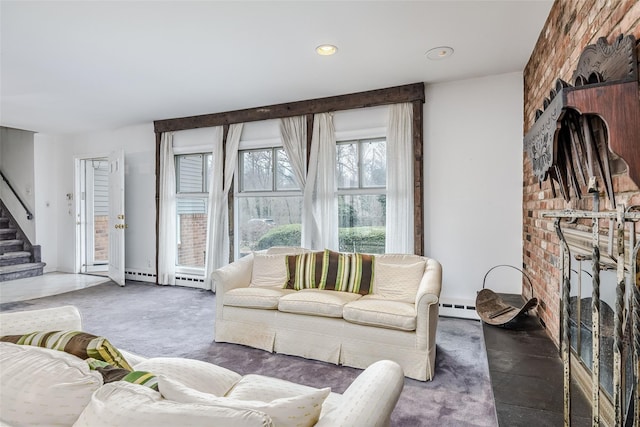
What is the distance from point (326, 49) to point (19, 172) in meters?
6.69

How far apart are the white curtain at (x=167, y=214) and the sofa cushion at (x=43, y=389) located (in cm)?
459

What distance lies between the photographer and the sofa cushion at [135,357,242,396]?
51.6 inches

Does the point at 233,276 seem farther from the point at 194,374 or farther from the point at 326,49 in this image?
the point at 326,49

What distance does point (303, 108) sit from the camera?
4.38 metres

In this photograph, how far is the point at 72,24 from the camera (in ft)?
8.32

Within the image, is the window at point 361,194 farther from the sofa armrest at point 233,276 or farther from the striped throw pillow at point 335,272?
the sofa armrest at point 233,276

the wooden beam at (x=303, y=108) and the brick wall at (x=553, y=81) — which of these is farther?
the wooden beam at (x=303, y=108)

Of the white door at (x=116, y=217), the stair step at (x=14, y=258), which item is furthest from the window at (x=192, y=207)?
the stair step at (x=14, y=258)

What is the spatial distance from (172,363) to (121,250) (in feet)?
16.0

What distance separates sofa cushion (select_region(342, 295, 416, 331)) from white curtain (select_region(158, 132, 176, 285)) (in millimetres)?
3695

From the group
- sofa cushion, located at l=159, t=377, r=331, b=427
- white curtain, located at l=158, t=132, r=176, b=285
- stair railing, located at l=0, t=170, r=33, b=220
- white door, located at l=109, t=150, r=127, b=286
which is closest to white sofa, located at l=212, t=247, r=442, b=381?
sofa cushion, located at l=159, t=377, r=331, b=427

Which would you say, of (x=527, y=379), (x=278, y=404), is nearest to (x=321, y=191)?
(x=527, y=379)

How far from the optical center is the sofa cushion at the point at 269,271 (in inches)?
131

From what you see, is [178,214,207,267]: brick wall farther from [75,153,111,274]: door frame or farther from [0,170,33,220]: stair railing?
[0,170,33,220]: stair railing
